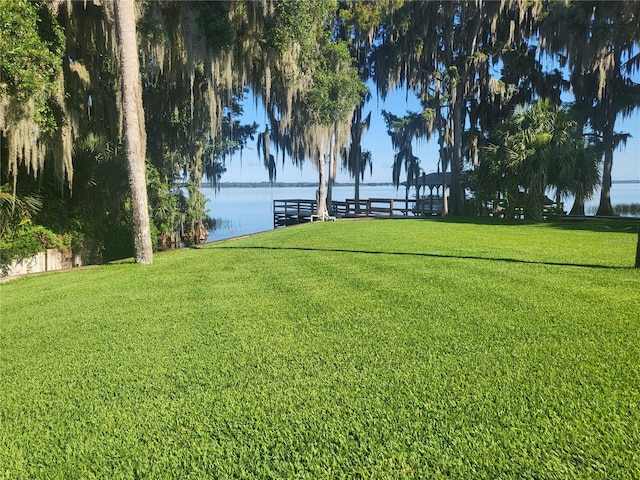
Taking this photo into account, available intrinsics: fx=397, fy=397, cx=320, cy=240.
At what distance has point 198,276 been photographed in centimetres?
524

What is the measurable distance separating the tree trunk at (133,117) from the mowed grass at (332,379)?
85.9 inches

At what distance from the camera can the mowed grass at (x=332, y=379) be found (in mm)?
1598

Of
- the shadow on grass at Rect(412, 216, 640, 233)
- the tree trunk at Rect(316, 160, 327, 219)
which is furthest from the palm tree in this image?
the tree trunk at Rect(316, 160, 327, 219)

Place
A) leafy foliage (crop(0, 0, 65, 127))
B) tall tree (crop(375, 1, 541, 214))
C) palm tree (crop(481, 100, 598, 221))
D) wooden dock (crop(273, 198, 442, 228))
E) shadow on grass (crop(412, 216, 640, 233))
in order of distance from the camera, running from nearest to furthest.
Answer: leafy foliage (crop(0, 0, 65, 127)), shadow on grass (crop(412, 216, 640, 233)), palm tree (crop(481, 100, 598, 221)), tall tree (crop(375, 1, 541, 214)), wooden dock (crop(273, 198, 442, 228))

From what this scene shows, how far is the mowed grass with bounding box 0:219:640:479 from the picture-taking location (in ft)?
5.24

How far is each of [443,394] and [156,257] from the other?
6.54 m

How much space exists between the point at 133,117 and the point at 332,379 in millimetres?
5738

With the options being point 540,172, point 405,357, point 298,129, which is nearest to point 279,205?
point 298,129

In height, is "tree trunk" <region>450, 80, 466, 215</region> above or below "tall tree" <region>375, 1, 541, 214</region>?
below

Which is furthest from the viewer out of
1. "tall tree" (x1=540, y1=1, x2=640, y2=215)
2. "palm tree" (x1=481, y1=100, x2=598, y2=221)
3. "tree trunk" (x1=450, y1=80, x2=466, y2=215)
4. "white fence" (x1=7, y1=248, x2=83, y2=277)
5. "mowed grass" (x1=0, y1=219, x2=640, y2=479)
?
"tree trunk" (x1=450, y1=80, x2=466, y2=215)

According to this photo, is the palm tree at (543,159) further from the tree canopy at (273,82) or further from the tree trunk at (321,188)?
the tree trunk at (321,188)

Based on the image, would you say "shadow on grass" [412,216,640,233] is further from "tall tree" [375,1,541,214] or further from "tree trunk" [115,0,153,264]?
"tree trunk" [115,0,153,264]

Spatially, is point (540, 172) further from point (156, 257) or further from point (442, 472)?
point (442, 472)

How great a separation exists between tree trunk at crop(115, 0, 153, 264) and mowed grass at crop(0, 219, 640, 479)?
2.18 metres
